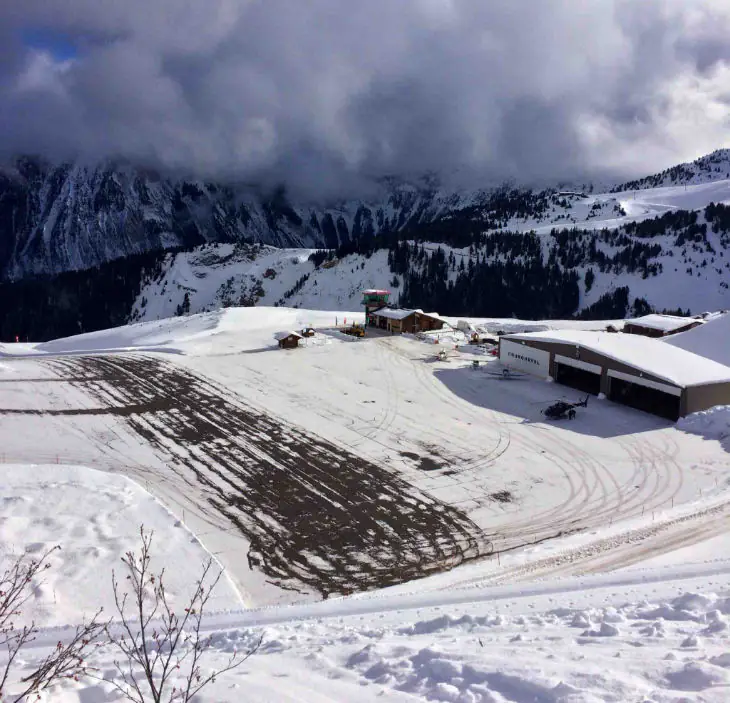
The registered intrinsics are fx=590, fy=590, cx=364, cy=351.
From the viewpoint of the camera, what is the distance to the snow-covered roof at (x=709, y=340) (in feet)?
135

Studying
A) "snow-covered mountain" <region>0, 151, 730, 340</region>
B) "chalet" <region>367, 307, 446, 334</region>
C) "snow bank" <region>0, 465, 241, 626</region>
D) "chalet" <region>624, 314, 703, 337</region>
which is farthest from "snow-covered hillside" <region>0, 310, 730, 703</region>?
"snow-covered mountain" <region>0, 151, 730, 340</region>

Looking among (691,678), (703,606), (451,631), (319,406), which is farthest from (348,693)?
(319,406)

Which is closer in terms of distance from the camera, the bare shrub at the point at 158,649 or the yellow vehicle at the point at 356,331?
the bare shrub at the point at 158,649

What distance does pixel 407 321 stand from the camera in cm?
5197

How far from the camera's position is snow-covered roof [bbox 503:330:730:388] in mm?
28297

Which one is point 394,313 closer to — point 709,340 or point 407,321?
point 407,321

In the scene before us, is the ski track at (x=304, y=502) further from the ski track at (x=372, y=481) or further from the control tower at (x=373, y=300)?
the control tower at (x=373, y=300)

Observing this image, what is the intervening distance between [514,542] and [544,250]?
112 m

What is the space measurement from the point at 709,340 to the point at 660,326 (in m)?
7.12

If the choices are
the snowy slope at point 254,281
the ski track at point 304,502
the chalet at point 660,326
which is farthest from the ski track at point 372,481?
the snowy slope at point 254,281

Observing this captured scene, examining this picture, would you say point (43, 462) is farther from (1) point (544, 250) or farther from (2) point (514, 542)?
(1) point (544, 250)

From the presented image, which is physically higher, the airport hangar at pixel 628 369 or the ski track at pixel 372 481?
the airport hangar at pixel 628 369

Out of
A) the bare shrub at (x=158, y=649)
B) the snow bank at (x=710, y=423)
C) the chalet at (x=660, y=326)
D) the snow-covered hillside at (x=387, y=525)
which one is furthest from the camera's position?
the chalet at (x=660, y=326)

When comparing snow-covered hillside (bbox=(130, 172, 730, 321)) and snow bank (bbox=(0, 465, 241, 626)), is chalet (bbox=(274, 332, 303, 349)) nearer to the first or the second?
snow bank (bbox=(0, 465, 241, 626))
